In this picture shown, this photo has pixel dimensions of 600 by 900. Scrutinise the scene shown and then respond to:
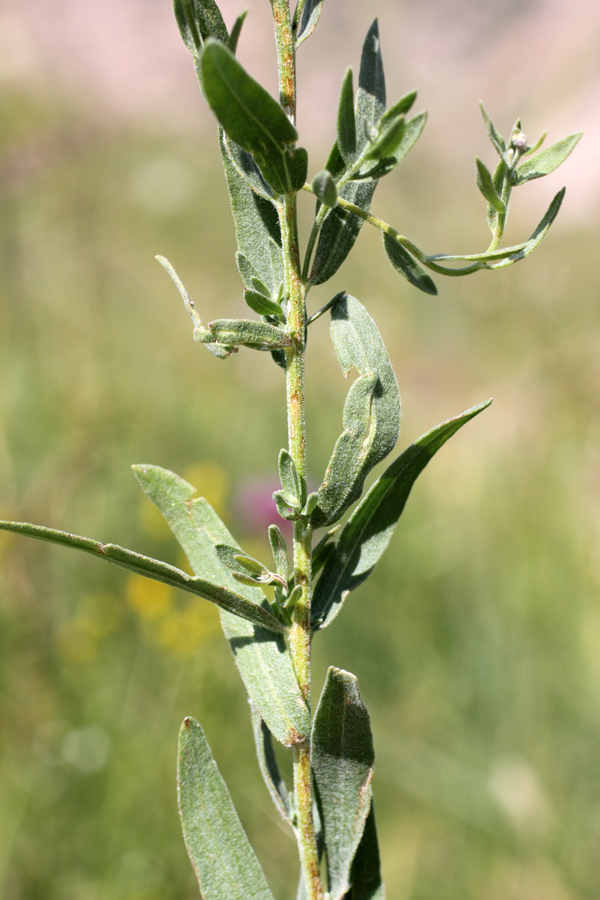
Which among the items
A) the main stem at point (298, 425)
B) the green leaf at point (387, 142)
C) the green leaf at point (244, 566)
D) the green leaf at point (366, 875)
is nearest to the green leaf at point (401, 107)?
the green leaf at point (387, 142)

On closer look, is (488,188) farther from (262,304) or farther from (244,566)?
(244,566)

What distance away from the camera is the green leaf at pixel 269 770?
0.93 meters

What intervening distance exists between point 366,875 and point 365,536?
45cm

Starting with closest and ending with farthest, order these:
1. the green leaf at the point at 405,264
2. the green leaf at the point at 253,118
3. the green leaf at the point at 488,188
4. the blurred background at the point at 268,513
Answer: the green leaf at the point at 253,118, the green leaf at the point at 488,188, the green leaf at the point at 405,264, the blurred background at the point at 268,513

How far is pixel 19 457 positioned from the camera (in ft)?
12.7

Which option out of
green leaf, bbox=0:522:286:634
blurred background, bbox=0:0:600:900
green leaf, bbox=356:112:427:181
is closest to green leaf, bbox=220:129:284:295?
green leaf, bbox=356:112:427:181

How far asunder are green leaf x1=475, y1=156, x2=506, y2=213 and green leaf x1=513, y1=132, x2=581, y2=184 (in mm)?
45

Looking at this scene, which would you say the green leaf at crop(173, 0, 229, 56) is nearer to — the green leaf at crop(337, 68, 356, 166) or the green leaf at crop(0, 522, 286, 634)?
the green leaf at crop(337, 68, 356, 166)

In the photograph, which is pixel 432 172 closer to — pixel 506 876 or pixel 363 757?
pixel 506 876

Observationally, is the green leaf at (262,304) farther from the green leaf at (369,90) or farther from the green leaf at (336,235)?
the green leaf at (369,90)

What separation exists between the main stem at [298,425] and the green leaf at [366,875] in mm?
88

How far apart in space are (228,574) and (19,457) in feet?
10.7

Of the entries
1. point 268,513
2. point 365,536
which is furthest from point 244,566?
point 268,513

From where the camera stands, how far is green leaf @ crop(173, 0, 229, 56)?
743 millimetres
